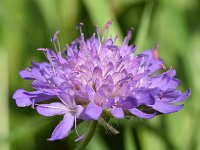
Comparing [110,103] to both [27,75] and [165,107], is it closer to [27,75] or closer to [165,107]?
[165,107]

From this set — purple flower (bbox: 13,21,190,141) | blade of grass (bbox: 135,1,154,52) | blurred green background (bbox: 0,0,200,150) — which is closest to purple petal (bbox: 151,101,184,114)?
purple flower (bbox: 13,21,190,141)

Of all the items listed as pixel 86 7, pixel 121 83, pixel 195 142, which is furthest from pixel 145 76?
pixel 86 7

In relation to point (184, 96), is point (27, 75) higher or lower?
higher

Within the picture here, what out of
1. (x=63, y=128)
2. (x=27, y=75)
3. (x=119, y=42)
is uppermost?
(x=119, y=42)

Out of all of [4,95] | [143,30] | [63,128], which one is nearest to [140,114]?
[63,128]

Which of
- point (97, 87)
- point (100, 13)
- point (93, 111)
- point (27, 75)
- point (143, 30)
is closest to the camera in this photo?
point (93, 111)

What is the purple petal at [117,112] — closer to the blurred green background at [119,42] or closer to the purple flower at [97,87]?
the purple flower at [97,87]

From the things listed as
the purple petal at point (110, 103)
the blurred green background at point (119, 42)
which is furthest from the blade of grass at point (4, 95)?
the purple petal at point (110, 103)
